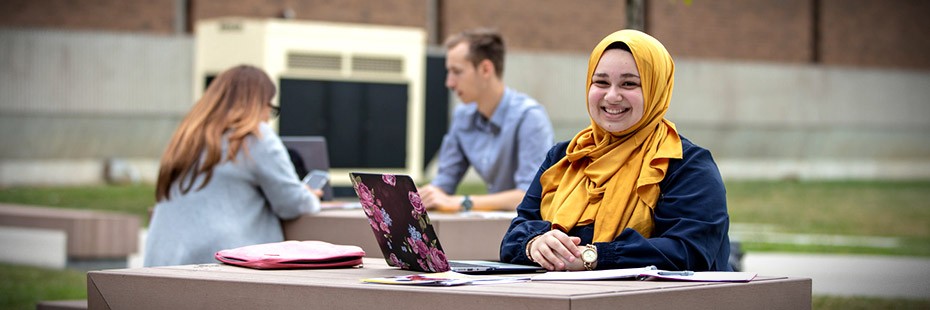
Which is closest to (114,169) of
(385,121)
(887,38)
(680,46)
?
(385,121)

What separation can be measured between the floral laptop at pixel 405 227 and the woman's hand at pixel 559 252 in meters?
0.06

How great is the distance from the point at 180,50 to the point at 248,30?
7.19 meters

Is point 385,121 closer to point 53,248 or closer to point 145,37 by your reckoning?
point 53,248

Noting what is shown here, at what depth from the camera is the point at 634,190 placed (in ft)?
12.6

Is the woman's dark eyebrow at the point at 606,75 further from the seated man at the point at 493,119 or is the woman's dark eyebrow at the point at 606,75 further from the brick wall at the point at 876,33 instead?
the brick wall at the point at 876,33

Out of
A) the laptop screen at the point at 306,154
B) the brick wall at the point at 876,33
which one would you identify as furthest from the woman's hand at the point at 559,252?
the brick wall at the point at 876,33

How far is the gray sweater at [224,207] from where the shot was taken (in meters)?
5.58

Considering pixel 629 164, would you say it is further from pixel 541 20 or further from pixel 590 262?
pixel 541 20

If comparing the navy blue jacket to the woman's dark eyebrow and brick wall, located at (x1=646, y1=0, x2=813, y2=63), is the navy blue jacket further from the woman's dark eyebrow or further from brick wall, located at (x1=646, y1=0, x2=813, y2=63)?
brick wall, located at (x1=646, y1=0, x2=813, y2=63)

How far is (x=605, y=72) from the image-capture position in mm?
3867

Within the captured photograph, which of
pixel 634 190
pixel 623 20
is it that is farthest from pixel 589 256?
pixel 623 20

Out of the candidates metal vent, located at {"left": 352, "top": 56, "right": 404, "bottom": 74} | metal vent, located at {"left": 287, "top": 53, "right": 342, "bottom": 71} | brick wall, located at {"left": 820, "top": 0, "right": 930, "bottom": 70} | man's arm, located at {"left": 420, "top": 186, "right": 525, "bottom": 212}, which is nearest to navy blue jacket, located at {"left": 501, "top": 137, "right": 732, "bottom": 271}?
man's arm, located at {"left": 420, "top": 186, "right": 525, "bottom": 212}

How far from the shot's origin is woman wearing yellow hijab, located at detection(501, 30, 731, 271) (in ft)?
12.2

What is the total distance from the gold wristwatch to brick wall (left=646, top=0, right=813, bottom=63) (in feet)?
84.0
